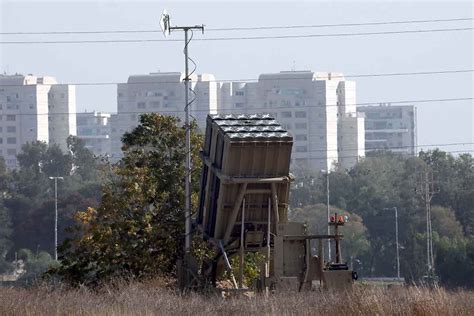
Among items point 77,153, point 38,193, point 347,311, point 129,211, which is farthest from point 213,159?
point 77,153

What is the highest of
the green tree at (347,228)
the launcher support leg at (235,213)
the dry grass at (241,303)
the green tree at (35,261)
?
the launcher support leg at (235,213)

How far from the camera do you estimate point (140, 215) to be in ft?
129

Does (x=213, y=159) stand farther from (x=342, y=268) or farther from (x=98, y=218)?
(x=98, y=218)

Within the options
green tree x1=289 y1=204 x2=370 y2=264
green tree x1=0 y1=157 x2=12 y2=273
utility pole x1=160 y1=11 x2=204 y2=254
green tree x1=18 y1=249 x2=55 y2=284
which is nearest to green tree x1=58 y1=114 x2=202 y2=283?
utility pole x1=160 y1=11 x2=204 y2=254

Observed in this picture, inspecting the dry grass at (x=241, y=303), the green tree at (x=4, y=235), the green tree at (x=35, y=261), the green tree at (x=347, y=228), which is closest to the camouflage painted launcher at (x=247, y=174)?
the dry grass at (x=241, y=303)

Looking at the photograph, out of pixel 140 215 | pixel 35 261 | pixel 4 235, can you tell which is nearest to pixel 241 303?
pixel 140 215

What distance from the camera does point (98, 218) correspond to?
3972 cm

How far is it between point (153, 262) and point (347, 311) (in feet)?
48.0

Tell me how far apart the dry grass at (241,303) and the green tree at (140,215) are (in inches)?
274

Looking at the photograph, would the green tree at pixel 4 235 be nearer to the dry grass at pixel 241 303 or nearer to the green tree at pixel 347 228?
the green tree at pixel 347 228

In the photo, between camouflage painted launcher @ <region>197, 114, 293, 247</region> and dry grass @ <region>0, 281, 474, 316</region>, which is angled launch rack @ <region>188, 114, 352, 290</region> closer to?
camouflage painted launcher @ <region>197, 114, 293, 247</region>

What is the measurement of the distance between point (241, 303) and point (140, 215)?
37.6 ft

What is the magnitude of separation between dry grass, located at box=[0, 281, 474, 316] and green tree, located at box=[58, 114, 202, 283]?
6968 mm

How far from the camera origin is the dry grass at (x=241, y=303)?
23.6 m
